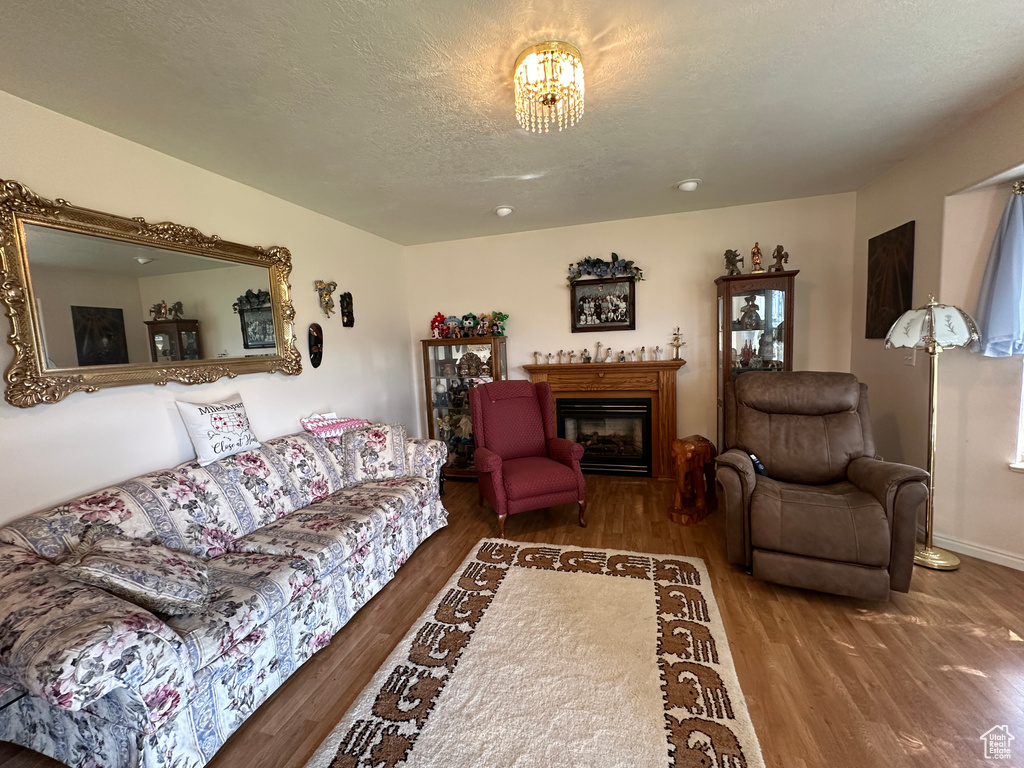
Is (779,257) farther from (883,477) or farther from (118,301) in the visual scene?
(118,301)

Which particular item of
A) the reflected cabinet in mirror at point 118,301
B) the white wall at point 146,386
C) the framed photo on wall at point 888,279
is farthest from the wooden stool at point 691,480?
the reflected cabinet in mirror at point 118,301

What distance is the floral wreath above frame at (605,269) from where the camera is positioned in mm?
3928

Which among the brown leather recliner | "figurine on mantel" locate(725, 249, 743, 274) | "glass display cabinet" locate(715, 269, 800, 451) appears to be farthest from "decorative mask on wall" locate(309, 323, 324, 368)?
"figurine on mantel" locate(725, 249, 743, 274)

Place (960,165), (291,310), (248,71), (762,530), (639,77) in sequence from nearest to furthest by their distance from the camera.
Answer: (248,71), (639,77), (762,530), (960,165), (291,310)

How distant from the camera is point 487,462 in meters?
2.88

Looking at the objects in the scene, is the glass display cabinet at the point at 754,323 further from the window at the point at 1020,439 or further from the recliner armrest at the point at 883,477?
the window at the point at 1020,439

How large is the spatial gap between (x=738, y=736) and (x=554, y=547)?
4.65 ft

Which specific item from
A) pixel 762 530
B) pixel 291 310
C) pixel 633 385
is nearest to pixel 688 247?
pixel 633 385

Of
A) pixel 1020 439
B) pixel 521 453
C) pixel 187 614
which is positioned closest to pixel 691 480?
pixel 521 453

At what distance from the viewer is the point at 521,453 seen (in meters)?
3.36

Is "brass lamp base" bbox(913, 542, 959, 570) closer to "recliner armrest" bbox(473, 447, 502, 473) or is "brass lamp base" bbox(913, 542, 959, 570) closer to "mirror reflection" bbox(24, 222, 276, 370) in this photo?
"recliner armrest" bbox(473, 447, 502, 473)

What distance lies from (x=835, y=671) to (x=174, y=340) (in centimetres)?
349

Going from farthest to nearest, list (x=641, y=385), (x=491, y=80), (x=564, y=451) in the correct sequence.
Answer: (x=641, y=385) < (x=564, y=451) < (x=491, y=80)

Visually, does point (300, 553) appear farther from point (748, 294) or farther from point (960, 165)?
point (960, 165)
